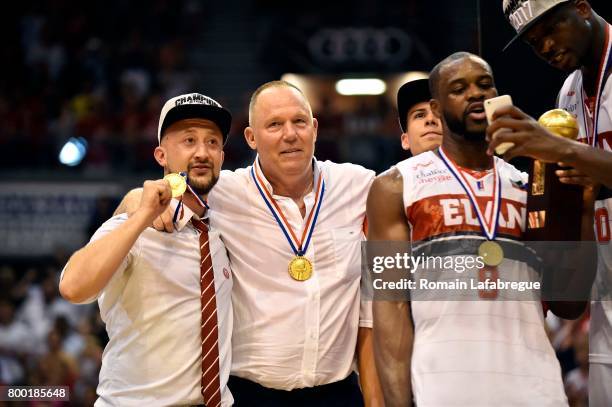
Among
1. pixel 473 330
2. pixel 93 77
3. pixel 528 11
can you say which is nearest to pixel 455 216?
pixel 473 330

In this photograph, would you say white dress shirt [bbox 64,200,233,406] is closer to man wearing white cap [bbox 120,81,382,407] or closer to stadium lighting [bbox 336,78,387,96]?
man wearing white cap [bbox 120,81,382,407]

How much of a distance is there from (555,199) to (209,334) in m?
1.50

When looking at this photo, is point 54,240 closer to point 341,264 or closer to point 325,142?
point 325,142

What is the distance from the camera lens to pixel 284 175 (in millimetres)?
4160

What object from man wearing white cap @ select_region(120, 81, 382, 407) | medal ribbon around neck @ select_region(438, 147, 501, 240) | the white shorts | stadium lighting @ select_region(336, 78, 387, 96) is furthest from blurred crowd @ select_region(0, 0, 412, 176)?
medal ribbon around neck @ select_region(438, 147, 501, 240)

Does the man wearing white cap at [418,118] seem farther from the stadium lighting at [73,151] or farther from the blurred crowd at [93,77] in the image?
the blurred crowd at [93,77]

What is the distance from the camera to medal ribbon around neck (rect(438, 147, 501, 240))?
128 inches

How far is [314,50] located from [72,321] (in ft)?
19.2

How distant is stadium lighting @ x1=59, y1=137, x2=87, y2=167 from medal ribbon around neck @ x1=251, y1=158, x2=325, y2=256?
698 cm

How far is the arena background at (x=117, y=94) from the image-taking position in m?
10.6

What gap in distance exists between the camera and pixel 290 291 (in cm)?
398

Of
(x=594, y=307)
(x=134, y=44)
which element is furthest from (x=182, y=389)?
(x=134, y=44)

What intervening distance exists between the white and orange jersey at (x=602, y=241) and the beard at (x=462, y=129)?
1.93 ft

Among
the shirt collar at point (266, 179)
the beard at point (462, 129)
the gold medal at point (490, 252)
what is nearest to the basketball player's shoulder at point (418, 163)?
the beard at point (462, 129)
